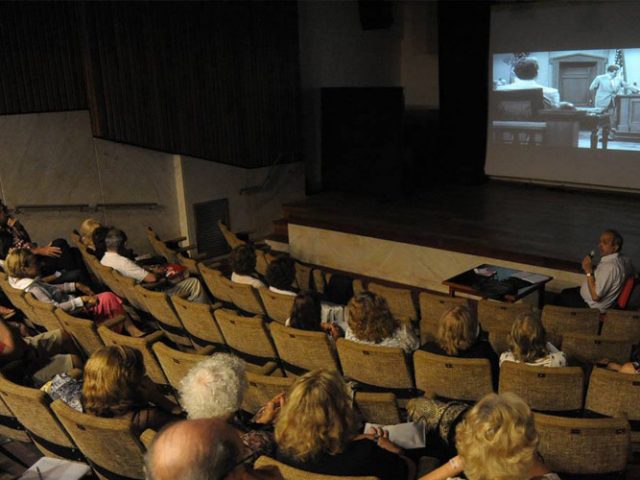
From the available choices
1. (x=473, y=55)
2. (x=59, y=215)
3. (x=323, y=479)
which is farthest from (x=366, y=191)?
(x=323, y=479)

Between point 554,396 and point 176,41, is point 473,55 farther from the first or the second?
point 554,396

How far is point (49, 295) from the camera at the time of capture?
Answer: 4.71 m

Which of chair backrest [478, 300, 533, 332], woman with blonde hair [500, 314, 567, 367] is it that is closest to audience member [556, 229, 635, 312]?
chair backrest [478, 300, 533, 332]

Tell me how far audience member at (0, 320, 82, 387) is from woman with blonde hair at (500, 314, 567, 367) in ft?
8.64

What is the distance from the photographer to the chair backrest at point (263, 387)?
9.66ft

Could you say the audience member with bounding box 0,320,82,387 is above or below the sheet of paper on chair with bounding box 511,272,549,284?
above

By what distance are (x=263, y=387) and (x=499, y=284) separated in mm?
3184

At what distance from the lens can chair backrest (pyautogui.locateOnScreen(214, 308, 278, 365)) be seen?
3.93 m

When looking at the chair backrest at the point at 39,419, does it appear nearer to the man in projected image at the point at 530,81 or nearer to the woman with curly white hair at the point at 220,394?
the woman with curly white hair at the point at 220,394

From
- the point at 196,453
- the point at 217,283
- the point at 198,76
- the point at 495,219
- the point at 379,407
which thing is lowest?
the point at 495,219

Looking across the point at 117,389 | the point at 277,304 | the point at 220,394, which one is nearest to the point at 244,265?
the point at 277,304

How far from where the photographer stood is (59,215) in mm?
7406

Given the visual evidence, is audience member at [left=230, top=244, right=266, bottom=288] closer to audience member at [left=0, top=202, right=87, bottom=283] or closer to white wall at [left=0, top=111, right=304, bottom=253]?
audience member at [left=0, top=202, right=87, bottom=283]

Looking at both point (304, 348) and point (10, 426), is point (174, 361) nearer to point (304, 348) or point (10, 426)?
point (304, 348)
